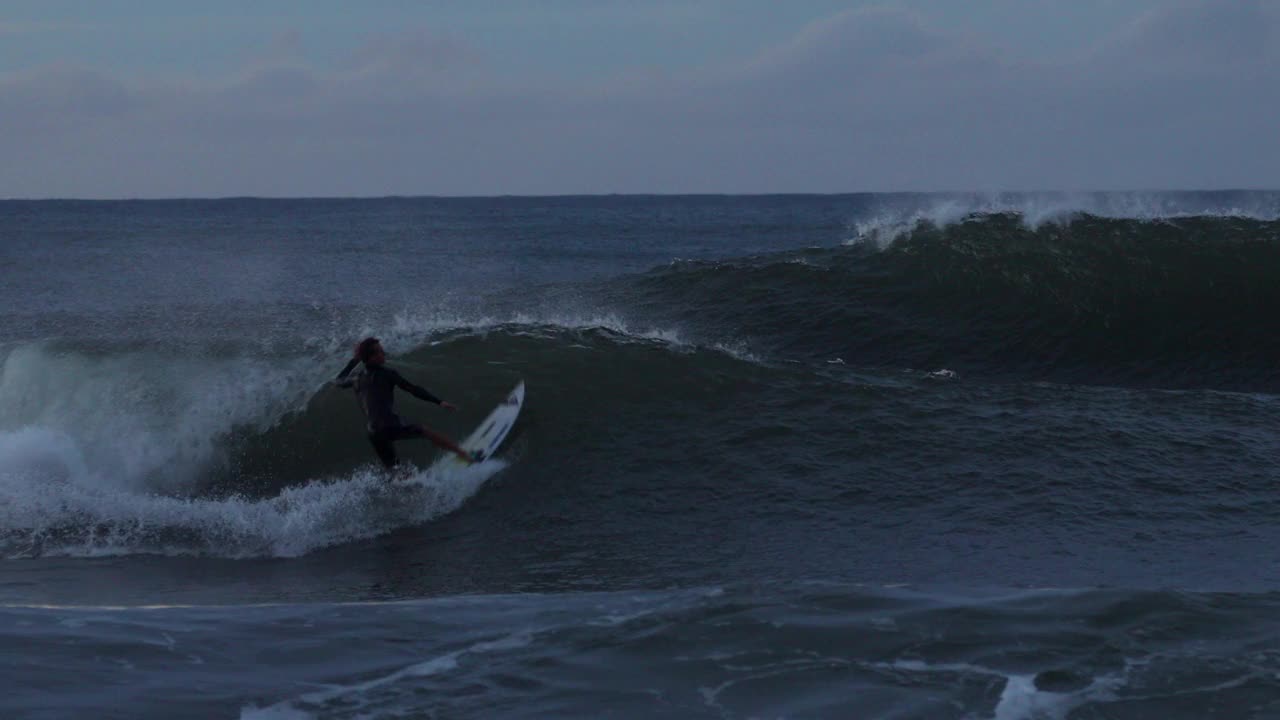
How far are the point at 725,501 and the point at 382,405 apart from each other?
3466 mm

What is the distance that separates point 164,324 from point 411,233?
148 ft

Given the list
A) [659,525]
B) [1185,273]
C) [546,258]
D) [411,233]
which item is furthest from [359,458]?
[411,233]

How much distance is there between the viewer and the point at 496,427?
13.5m

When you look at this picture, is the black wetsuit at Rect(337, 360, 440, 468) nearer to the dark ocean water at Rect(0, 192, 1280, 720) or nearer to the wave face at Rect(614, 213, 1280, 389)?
the dark ocean water at Rect(0, 192, 1280, 720)

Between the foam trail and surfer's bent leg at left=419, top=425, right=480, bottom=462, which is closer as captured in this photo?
the foam trail

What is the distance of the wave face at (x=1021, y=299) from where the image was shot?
717 inches

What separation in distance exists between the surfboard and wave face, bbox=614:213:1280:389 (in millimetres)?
5947

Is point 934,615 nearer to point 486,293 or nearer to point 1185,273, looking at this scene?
point 1185,273

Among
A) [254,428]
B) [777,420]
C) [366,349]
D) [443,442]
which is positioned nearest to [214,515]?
[366,349]

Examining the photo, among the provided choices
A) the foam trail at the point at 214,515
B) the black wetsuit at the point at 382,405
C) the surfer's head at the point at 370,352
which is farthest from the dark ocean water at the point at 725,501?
the surfer's head at the point at 370,352

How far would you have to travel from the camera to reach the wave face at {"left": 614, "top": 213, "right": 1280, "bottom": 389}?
59.7 ft

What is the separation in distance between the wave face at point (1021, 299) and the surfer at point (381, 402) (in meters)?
7.98

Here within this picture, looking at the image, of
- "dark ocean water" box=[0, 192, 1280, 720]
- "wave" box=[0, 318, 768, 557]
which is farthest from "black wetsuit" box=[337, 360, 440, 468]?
"dark ocean water" box=[0, 192, 1280, 720]

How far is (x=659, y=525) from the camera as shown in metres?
11.2
